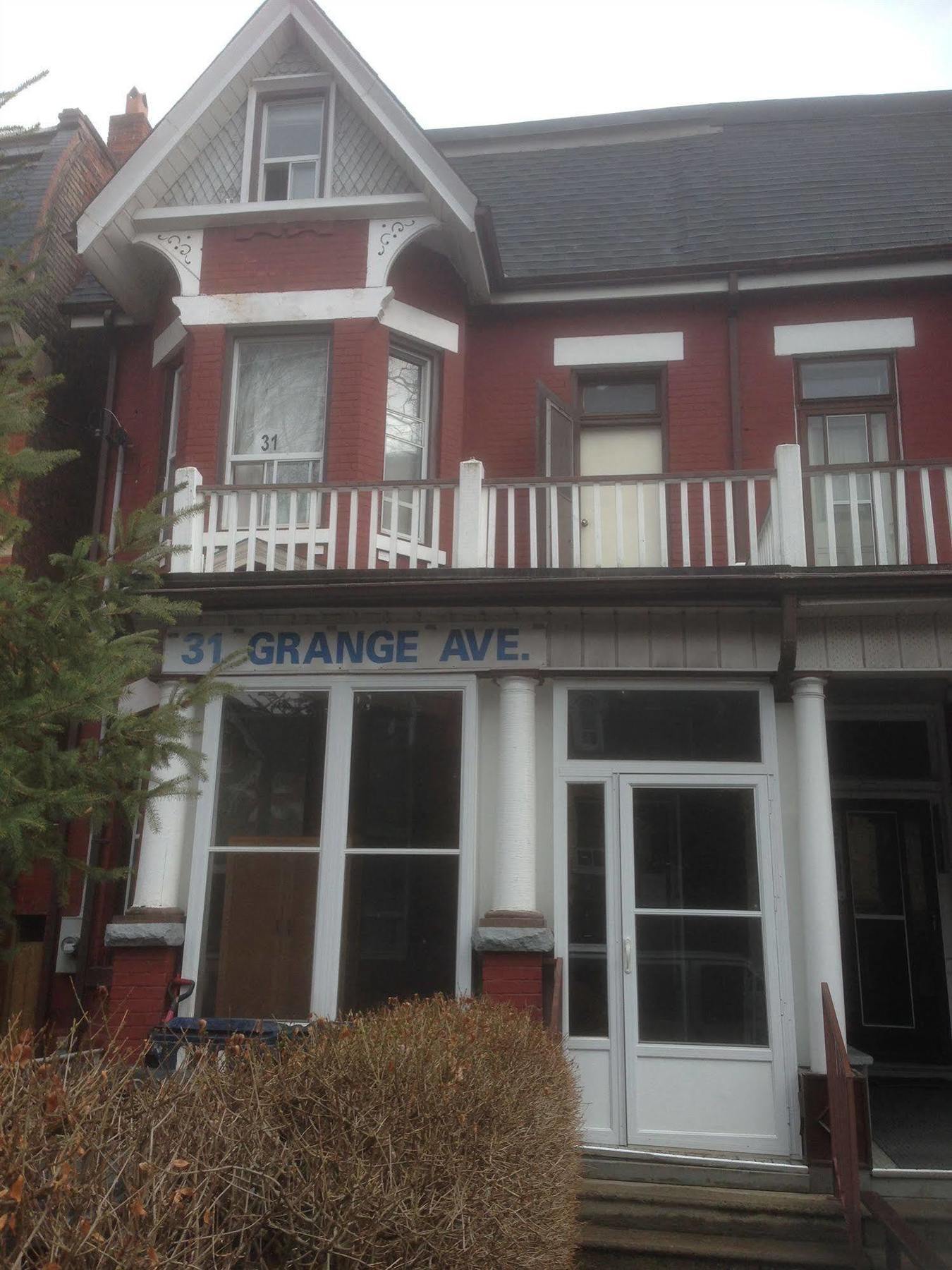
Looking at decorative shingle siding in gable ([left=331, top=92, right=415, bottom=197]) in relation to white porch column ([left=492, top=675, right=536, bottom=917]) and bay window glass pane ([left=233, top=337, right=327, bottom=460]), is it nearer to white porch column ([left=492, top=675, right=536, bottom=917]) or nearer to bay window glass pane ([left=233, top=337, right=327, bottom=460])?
bay window glass pane ([left=233, top=337, right=327, bottom=460])

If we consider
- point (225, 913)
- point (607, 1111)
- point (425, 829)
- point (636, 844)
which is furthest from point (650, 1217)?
point (225, 913)

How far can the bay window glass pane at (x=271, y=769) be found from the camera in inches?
317

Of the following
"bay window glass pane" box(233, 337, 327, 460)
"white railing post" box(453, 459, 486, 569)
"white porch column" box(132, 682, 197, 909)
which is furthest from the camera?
"bay window glass pane" box(233, 337, 327, 460)

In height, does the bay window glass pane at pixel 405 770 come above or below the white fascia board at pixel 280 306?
below

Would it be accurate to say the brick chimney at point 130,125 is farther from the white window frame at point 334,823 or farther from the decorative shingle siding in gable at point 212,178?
the white window frame at point 334,823

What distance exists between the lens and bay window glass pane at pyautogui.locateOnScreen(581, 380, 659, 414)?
34.2ft

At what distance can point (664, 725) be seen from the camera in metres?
7.95

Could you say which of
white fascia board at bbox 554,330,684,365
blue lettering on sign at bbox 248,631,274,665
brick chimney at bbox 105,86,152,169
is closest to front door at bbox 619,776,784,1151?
blue lettering on sign at bbox 248,631,274,665

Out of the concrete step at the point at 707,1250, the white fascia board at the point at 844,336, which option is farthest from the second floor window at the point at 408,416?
the concrete step at the point at 707,1250

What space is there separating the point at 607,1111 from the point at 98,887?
4.92 meters

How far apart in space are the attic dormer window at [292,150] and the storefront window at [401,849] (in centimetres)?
500

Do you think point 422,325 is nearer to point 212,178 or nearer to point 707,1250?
point 212,178

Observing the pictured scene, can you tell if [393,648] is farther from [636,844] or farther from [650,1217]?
[650,1217]

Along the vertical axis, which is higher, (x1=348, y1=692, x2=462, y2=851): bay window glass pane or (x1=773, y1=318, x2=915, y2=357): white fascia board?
(x1=773, y1=318, x2=915, y2=357): white fascia board
